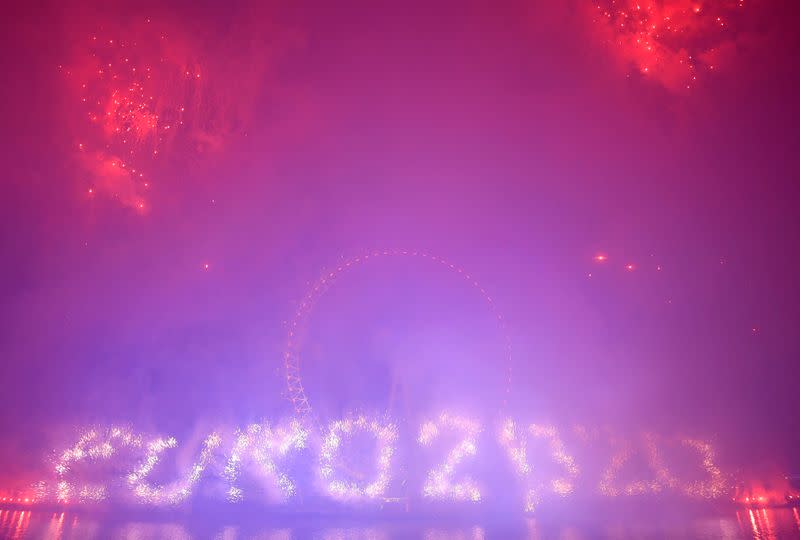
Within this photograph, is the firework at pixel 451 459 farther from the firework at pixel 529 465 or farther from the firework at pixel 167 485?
the firework at pixel 167 485

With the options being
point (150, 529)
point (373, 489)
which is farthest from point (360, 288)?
point (150, 529)

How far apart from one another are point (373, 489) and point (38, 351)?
13.5 meters

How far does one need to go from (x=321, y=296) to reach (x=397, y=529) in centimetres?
902

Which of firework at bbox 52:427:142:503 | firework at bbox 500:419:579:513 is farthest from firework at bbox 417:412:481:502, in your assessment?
firework at bbox 52:427:142:503

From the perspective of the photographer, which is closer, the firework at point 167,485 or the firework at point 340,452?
the firework at point 167,485

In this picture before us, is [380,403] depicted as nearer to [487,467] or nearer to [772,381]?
[487,467]

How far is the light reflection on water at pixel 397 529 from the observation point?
41.4 feet

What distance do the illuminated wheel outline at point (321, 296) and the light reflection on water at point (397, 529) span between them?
182 inches

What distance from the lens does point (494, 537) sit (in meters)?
12.6

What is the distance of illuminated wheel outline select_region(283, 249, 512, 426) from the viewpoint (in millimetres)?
18500

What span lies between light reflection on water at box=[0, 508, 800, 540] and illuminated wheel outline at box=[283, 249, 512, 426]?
15.1 ft

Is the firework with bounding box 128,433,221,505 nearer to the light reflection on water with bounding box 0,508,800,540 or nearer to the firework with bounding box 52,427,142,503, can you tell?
the firework with bounding box 52,427,142,503

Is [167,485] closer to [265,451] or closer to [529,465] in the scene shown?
[265,451]

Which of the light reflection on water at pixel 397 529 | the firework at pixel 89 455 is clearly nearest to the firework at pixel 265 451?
the light reflection on water at pixel 397 529
